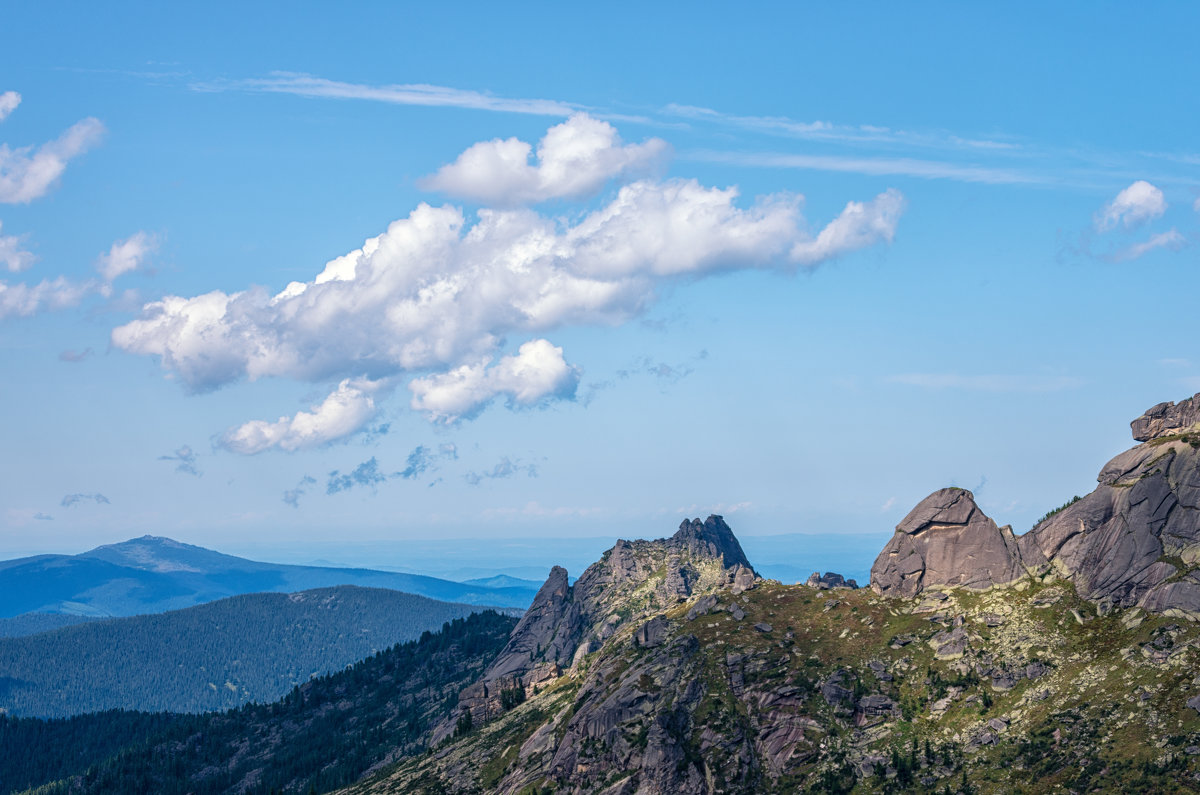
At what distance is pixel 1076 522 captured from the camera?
632 feet

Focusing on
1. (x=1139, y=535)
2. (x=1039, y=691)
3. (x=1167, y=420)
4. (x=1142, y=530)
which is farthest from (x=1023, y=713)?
(x=1167, y=420)

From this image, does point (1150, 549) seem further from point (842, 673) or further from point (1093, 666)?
point (842, 673)

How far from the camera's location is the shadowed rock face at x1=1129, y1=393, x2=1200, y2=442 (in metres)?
192

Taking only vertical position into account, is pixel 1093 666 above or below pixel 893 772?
above

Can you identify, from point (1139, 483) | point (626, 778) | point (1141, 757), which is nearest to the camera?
point (1141, 757)

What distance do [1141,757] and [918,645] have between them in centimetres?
5243

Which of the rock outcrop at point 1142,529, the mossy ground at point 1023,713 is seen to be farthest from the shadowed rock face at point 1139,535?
the mossy ground at point 1023,713

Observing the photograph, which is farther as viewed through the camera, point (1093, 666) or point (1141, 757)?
point (1093, 666)

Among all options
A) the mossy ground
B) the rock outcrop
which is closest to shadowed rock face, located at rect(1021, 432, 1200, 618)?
the rock outcrop

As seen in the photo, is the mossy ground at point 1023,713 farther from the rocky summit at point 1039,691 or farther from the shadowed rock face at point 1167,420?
the shadowed rock face at point 1167,420

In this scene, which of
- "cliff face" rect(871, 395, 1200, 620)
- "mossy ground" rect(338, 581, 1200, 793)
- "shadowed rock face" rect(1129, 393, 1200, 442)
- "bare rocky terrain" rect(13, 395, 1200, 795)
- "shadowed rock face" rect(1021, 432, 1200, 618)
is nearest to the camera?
"mossy ground" rect(338, 581, 1200, 793)

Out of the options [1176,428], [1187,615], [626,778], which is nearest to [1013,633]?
[1187,615]

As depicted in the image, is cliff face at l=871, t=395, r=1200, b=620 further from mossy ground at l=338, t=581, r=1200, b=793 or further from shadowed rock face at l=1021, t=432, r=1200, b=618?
mossy ground at l=338, t=581, r=1200, b=793

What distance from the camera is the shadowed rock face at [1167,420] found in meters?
192
